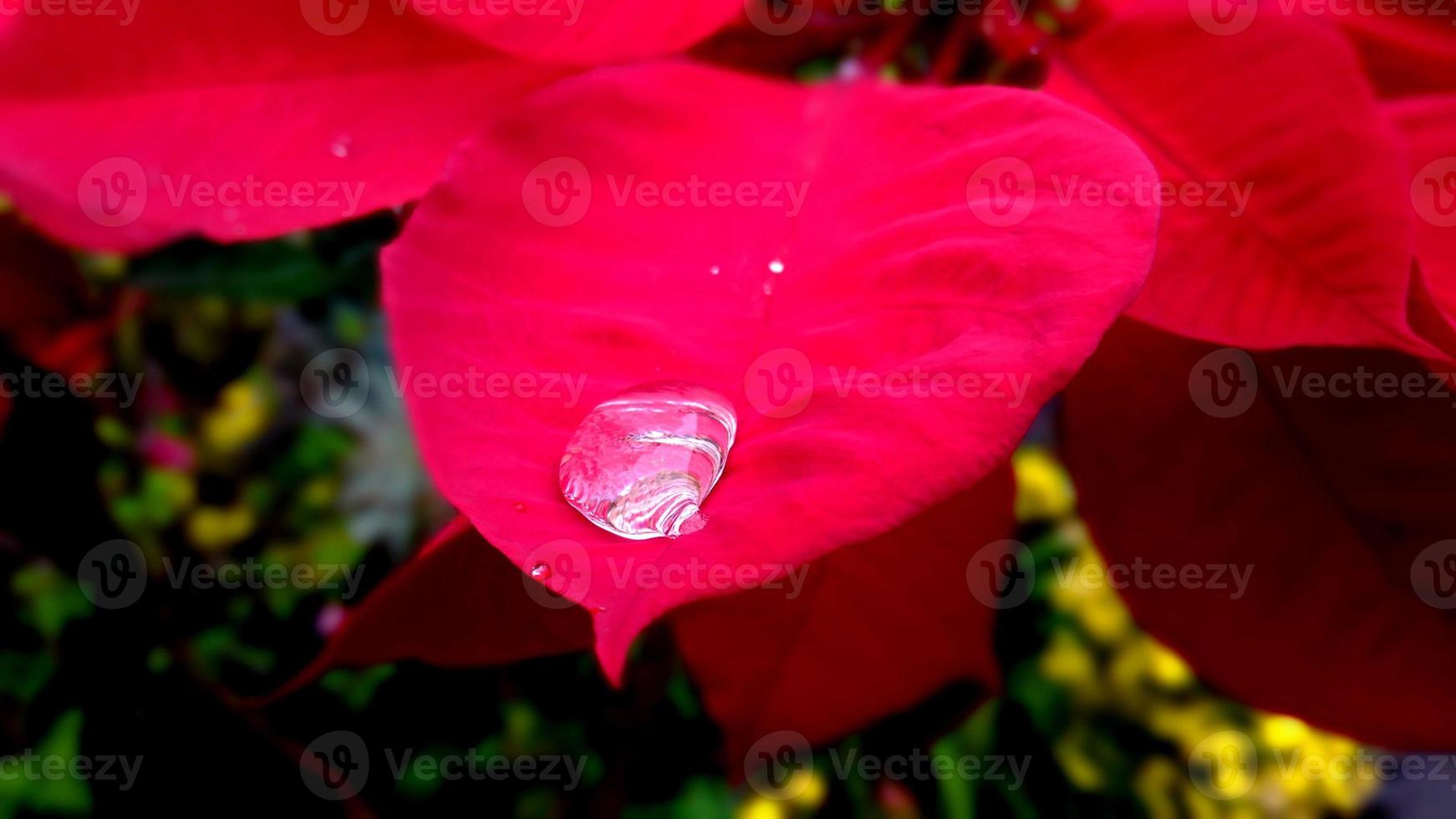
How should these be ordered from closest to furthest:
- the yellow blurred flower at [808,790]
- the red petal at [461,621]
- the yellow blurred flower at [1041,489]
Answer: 1. the red petal at [461,621]
2. the yellow blurred flower at [808,790]
3. the yellow blurred flower at [1041,489]

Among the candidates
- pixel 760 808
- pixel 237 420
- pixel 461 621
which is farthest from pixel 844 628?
pixel 237 420

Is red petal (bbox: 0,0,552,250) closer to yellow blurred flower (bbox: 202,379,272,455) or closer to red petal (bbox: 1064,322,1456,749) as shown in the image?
red petal (bbox: 1064,322,1456,749)

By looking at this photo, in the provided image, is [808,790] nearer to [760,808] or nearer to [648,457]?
[760,808]

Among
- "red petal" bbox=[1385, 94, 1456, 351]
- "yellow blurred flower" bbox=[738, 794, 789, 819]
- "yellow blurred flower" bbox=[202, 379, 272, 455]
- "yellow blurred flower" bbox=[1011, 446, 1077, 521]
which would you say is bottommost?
"yellow blurred flower" bbox=[738, 794, 789, 819]

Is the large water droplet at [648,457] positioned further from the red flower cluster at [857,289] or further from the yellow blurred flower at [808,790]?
the yellow blurred flower at [808,790]

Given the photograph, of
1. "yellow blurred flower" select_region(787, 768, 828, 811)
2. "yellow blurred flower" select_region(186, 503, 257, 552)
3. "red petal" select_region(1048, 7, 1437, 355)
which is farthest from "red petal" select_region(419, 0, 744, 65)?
"yellow blurred flower" select_region(186, 503, 257, 552)

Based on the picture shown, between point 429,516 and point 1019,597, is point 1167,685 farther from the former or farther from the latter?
point 429,516

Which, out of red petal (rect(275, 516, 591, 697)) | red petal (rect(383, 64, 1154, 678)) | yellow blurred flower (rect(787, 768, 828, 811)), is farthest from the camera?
yellow blurred flower (rect(787, 768, 828, 811))

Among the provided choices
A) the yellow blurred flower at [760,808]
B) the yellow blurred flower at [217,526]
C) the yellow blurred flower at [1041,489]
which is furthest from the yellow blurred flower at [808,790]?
the yellow blurred flower at [217,526]
